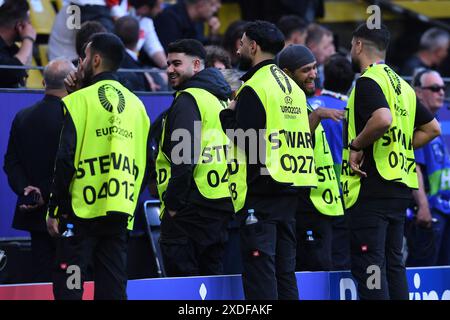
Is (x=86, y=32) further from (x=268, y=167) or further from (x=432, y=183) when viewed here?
(x=432, y=183)

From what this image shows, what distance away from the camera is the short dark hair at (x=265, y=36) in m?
8.38

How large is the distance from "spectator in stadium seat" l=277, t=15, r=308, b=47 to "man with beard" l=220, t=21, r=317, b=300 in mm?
Result: 3898

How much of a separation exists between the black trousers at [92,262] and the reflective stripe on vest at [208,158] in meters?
1.06

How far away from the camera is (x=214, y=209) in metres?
9.21

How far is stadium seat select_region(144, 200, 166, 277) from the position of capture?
1084cm

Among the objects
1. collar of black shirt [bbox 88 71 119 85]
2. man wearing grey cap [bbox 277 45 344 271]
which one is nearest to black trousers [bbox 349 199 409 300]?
man wearing grey cap [bbox 277 45 344 271]

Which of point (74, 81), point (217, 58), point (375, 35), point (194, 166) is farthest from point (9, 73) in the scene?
point (375, 35)

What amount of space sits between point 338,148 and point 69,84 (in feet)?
9.20

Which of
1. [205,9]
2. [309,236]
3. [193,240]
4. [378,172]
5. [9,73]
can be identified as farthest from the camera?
[205,9]

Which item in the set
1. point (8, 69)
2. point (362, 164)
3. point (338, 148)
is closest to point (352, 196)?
point (362, 164)

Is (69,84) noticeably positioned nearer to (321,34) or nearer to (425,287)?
(425,287)

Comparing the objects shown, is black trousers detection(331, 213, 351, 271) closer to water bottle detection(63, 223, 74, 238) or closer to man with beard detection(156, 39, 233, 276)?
man with beard detection(156, 39, 233, 276)

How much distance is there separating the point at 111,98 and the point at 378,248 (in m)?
2.24

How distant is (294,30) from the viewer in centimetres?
1236
